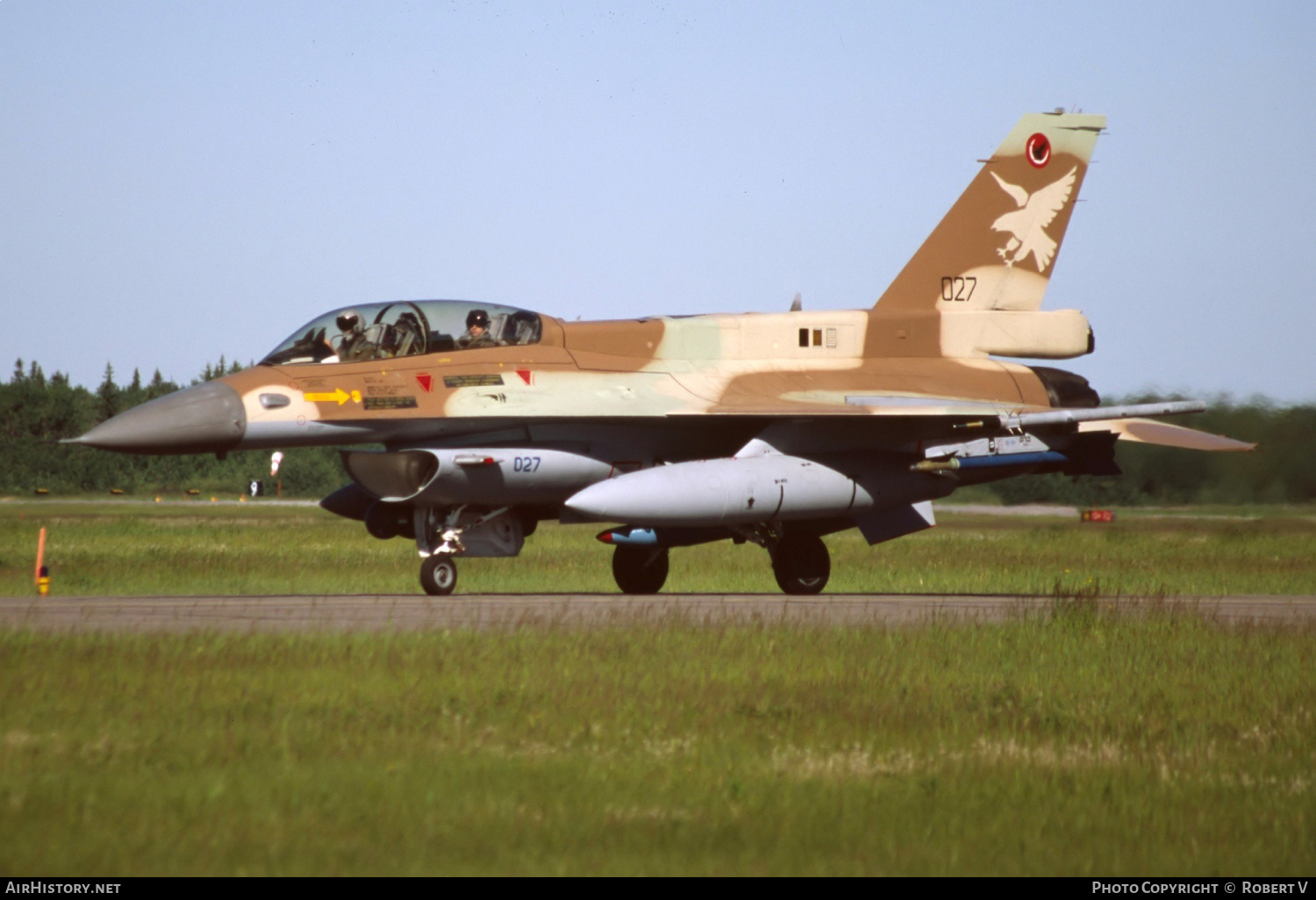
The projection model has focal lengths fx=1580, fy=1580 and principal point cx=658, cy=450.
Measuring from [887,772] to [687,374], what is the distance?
10232 millimetres

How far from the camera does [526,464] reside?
51.6 feet

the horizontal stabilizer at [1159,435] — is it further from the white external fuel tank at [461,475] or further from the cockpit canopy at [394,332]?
the cockpit canopy at [394,332]

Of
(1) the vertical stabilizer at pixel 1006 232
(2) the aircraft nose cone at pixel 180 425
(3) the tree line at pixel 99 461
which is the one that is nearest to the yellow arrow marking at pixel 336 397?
(2) the aircraft nose cone at pixel 180 425

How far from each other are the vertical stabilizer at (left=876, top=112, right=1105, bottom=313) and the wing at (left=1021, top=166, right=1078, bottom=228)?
1 cm

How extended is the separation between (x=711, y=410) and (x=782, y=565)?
223 cm

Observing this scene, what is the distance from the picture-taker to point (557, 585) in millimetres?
20109

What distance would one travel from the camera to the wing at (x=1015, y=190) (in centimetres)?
1948

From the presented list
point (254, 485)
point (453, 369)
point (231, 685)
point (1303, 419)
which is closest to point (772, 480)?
point (453, 369)

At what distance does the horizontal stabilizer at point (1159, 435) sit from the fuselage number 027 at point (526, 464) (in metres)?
6.28

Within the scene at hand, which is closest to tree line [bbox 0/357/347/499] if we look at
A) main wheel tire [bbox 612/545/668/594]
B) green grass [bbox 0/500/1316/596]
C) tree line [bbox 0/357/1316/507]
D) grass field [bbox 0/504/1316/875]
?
tree line [bbox 0/357/1316/507]

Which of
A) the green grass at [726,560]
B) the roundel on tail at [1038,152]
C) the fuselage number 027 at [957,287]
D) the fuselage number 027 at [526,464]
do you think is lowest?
the green grass at [726,560]

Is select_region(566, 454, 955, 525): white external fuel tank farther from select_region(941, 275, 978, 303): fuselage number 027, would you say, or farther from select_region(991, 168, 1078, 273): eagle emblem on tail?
select_region(991, 168, 1078, 273): eagle emblem on tail

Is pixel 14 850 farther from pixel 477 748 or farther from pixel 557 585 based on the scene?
pixel 557 585

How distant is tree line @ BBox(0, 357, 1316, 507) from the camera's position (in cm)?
2512
